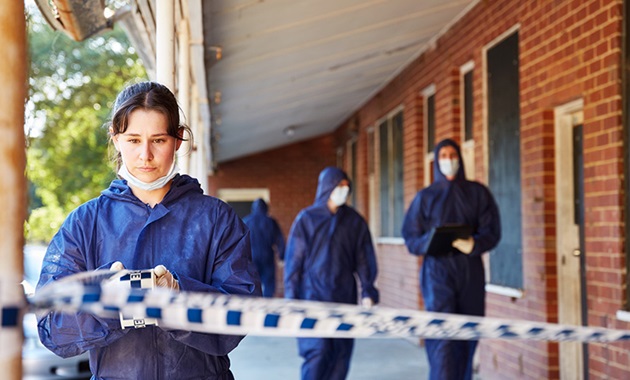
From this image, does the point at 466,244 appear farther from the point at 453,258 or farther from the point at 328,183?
the point at 328,183

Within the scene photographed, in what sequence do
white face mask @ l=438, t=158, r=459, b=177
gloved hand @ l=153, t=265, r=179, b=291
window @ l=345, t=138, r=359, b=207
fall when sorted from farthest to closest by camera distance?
1. window @ l=345, t=138, r=359, b=207
2. white face mask @ l=438, t=158, r=459, b=177
3. gloved hand @ l=153, t=265, r=179, b=291

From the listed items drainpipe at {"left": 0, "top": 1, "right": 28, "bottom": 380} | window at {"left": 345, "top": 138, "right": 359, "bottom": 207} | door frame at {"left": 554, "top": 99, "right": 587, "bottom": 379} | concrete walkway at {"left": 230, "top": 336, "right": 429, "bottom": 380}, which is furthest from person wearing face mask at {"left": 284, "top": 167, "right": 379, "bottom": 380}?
window at {"left": 345, "top": 138, "right": 359, "bottom": 207}

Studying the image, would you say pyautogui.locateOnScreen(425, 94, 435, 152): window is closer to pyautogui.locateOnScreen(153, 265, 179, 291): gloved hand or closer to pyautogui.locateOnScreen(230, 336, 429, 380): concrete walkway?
pyautogui.locateOnScreen(230, 336, 429, 380): concrete walkway

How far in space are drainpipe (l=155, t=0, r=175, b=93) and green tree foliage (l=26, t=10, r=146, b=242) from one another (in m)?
12.8

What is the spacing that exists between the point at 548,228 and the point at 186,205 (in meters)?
4.82

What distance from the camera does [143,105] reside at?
2.58 metres

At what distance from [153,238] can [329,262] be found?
4603 mm

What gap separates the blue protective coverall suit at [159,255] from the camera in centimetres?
252

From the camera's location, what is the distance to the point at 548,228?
22.8ft

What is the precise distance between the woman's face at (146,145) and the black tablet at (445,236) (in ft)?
13.1

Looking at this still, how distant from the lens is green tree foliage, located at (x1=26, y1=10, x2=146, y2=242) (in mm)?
19062

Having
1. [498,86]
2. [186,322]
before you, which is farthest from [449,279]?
[186,322]

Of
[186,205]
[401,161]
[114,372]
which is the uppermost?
[401,161]

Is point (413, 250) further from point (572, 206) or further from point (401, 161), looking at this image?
point (401, 161)
